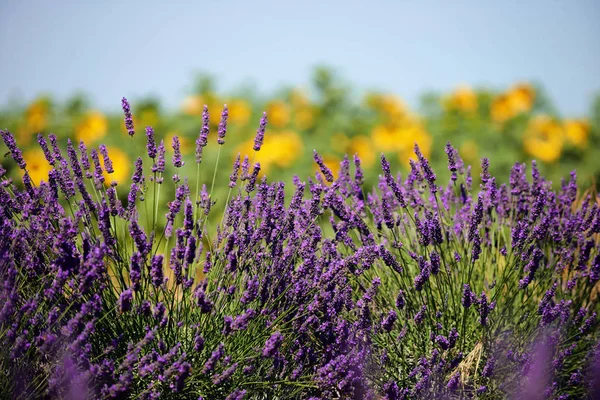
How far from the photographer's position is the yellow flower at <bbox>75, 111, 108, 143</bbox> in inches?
288

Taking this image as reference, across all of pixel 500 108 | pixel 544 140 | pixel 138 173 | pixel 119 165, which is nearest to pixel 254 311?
pixel 138 173

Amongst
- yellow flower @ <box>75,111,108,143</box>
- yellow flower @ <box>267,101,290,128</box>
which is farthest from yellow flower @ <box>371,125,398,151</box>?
yellow flower @ <box>75,111,108,143</box>

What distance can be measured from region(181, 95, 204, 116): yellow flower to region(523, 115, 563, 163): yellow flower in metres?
3.93

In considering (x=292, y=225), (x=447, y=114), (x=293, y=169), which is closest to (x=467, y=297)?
(x=292, y=225)

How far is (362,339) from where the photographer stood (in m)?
2.22

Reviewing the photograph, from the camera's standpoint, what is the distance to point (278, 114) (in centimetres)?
752

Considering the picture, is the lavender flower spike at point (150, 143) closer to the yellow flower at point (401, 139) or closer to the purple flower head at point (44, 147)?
the purple flower head at point (44, 147)

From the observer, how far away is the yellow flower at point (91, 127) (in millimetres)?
7309

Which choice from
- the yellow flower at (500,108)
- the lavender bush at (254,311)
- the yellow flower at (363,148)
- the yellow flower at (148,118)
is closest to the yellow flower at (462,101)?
the yellow flower at (500,108)

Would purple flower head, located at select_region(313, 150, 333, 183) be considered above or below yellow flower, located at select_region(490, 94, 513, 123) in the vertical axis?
below

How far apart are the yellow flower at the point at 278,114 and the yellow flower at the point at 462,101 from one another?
2.33 meters

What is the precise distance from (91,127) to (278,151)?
2421 mm

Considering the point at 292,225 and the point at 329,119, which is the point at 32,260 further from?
the point at 329,119

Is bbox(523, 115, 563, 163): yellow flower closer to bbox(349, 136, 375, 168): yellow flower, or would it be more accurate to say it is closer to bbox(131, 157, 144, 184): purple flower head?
bbox(349, 136, 375, 168): yellow flower
